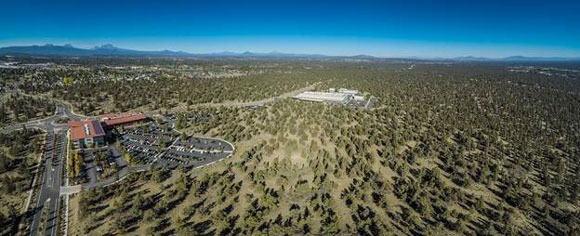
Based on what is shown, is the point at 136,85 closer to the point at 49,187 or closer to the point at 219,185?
the point at 49,187

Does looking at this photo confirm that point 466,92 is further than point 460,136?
Yes

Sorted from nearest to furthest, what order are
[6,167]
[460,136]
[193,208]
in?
[193,208]
[6,167]
[460,136]

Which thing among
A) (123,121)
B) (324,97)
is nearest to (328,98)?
(324,97)

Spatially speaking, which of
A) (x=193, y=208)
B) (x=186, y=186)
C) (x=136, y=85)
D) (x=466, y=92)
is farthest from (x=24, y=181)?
(x=466, y=92)

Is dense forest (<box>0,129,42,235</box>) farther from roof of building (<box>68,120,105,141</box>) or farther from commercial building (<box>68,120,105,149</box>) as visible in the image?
roof of building (<box>68,120,105,141</box>)

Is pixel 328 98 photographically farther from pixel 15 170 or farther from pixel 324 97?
pixel 15 170
